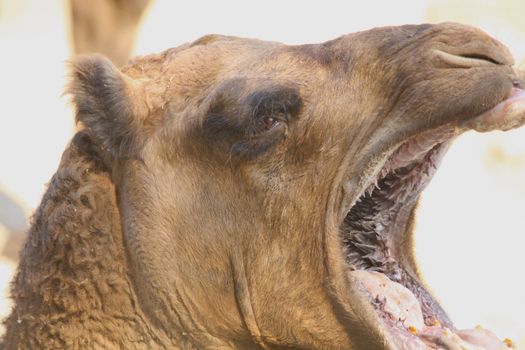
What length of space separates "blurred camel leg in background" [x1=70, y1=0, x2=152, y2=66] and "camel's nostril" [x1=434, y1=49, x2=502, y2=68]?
20.0 feet

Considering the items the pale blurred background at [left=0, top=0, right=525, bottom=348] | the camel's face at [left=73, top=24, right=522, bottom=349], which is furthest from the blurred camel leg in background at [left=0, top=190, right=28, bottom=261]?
the camel's face at [left=73, top=24, right=522, bottom=349]

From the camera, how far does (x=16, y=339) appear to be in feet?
14.8

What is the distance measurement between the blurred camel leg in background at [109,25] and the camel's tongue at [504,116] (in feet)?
20.5

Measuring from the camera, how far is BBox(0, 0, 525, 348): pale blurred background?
1053cm

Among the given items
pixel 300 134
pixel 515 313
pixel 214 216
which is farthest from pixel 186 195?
pixel 515 313

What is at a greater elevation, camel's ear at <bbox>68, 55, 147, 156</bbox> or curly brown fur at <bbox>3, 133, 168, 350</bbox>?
camel's ear at <bbox>68, 55, 147, 156</bbox>

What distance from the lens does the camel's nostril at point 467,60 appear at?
13.9 ft

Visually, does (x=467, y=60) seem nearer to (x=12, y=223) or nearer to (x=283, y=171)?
(x=283, y=171)

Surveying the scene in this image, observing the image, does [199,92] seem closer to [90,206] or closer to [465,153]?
[90,206]

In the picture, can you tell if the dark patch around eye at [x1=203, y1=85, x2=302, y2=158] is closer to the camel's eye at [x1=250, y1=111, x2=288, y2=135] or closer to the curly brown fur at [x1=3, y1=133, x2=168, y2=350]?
the camel's eye at [x1=250, y1=111, x2=288, y2=135]

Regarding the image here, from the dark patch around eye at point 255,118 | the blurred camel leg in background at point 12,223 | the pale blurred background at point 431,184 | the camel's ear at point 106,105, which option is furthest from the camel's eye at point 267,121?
the blurred camel leg in background at point 12,223

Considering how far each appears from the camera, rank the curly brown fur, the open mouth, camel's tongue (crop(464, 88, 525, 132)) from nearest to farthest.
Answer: camel's tongue (crop(464, 88, 525, 132)) → the open mouth → the curly brown fur

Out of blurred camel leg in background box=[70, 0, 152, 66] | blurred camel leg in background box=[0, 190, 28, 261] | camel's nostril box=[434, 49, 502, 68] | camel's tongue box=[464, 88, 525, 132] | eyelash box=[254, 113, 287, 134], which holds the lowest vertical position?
camel's tongue box=[464, 88, 525, 132]

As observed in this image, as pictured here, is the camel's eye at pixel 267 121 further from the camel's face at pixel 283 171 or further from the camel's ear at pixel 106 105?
the camel's ear at pixel 106 105
